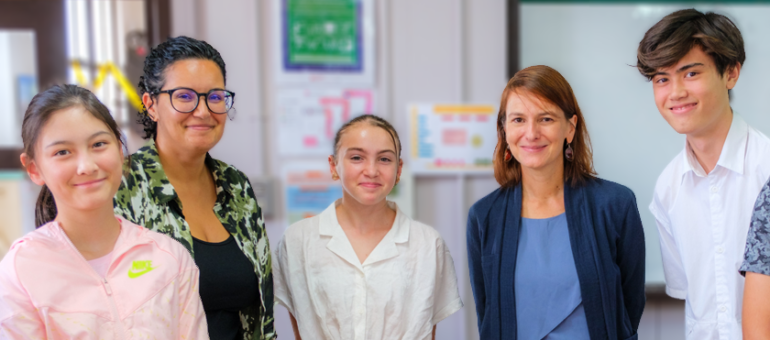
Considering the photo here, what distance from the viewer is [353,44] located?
2354mm

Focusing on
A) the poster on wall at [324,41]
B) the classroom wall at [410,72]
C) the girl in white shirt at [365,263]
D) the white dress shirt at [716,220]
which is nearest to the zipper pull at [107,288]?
the girl in white shirt at [365,263]

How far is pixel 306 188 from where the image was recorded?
7.81 ft

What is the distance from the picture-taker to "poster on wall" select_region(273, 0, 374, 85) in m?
2.33

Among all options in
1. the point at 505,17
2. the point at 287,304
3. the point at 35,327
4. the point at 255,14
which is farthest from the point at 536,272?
the point at 255,14

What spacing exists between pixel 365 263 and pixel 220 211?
46cm

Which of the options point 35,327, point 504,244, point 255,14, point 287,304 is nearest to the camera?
point 35,327

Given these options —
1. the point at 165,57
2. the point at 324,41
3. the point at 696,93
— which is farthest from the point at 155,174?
the point at 696,93

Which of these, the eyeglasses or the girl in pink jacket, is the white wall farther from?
the girl in pink jacket

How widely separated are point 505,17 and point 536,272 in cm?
140

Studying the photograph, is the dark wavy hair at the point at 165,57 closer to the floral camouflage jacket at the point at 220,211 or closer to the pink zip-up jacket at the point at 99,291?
the floral camouflage jacket at the point at 220,211

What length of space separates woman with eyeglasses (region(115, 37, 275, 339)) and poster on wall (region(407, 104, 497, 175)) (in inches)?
41.8

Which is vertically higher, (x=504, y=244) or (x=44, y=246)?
(x=44, y=246)

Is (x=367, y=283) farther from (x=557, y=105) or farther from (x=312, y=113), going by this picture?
(x=312, y=113)

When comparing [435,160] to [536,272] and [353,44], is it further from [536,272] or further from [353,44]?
[536,272]
